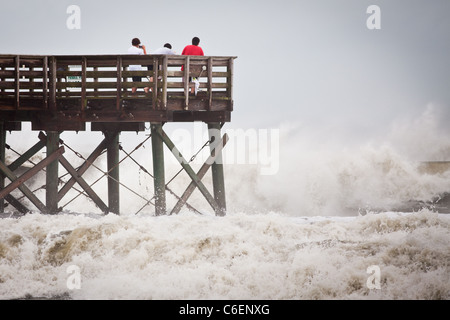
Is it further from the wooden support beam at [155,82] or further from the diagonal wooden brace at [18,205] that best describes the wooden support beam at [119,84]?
the diagonal wooden brace at [18,205]

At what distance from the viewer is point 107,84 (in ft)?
47.2

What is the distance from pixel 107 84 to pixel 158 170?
2705 millimetres

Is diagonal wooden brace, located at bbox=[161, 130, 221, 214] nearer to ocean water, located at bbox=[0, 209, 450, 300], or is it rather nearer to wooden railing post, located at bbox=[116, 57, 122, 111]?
wooden railing post, located at bbox=[116, 57, 122, 111]

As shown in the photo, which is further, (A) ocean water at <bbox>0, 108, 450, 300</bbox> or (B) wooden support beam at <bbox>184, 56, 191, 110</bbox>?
(B) wooden support beam at <bbox>184, 56, 191, 110</bbox>

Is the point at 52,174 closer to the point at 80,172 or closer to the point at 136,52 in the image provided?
the point at 80,172

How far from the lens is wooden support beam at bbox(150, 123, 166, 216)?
47.8ft

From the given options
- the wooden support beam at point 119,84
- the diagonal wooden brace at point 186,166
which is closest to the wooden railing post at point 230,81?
the diagonal wooden brace at point 186,166

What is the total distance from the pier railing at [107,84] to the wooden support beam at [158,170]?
0.62m

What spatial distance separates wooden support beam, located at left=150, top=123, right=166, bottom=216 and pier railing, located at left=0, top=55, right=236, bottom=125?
2.02 ft

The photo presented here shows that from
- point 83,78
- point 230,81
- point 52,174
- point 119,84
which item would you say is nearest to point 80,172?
point 52,174

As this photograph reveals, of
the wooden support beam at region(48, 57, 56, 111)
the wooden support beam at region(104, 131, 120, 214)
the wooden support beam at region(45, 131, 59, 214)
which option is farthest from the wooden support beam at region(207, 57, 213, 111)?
the wooden support beam at region(45, 131, 59, 214)

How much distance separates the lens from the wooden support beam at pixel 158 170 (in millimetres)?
14562
